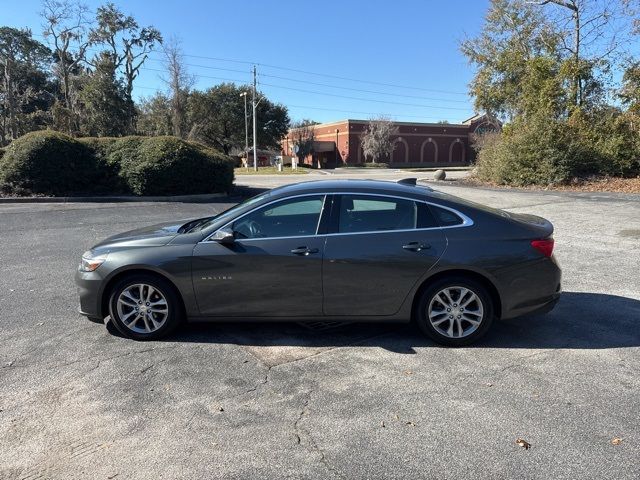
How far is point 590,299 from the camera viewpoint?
571 centimetres

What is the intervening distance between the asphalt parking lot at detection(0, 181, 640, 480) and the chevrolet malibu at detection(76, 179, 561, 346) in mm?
244

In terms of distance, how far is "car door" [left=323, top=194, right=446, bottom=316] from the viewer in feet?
13.9

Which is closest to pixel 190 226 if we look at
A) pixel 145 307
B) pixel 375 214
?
pixel 145 307

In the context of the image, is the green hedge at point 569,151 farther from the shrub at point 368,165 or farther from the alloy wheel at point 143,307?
the shrub at point 368,165

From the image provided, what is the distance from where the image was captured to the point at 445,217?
4402 mm

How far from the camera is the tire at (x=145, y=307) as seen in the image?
14.5ft

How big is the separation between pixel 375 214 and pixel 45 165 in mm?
14989

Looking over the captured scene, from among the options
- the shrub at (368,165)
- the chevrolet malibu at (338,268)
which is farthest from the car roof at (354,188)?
the shrub at (368,165)

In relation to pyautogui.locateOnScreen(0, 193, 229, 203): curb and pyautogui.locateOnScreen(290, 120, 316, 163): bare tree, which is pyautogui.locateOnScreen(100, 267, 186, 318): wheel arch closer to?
pyautogui.locateOnScreen(0, 193, 229, 203): curb

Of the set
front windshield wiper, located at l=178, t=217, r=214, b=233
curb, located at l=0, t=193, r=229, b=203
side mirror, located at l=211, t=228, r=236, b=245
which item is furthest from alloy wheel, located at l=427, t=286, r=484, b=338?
curb, located at l=0, t=193, r=229, b=203

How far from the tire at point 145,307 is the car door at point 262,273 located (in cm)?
29


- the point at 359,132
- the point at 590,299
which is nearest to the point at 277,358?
the point at 590,299

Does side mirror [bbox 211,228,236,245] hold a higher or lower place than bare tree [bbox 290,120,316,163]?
lower

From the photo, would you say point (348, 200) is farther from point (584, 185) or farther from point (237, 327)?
point (584, 185)
